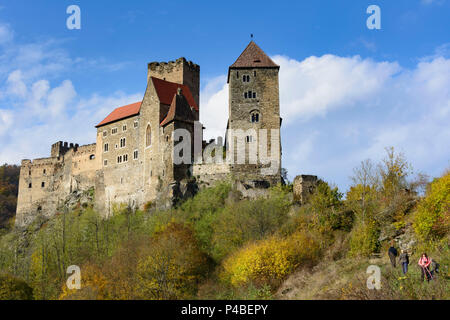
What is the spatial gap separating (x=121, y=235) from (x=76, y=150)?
25540 millimetres

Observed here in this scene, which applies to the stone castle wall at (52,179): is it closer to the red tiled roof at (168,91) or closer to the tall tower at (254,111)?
the red tiled roof at (168,91)

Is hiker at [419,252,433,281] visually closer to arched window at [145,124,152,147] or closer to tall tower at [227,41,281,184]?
tall tower at [227,41,281,184]

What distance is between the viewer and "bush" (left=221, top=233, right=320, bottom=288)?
2977 centimetres

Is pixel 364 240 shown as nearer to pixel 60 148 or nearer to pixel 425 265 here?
pixel 425 265

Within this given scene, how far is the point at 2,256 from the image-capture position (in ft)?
168

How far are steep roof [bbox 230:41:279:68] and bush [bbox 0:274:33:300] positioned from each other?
27.9 m

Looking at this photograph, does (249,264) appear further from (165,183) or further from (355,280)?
(165,183)

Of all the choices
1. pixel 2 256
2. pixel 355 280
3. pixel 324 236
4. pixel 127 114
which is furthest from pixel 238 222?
pixel 2 256

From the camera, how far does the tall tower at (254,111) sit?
45719mm

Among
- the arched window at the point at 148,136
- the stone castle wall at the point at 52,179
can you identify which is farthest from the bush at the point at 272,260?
the stone castle wall at the point at 52,179

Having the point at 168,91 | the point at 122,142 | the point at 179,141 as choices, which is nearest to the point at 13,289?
the point at 179,141

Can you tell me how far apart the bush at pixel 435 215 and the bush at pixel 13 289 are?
88.9ft

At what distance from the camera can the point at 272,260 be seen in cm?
3017
